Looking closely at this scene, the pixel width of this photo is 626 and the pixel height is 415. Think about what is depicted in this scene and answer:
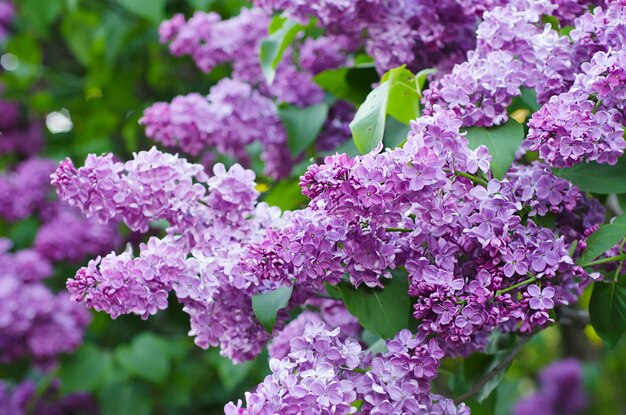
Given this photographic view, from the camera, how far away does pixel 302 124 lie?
61.4 inches

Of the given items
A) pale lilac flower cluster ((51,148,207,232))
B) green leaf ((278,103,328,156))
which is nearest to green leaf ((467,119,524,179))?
pale lilac flower cluster ((51,148,207,232))

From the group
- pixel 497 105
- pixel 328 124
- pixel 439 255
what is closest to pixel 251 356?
pixel 439 255

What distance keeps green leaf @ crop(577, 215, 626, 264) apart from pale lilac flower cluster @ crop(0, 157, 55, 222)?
6.67 feet

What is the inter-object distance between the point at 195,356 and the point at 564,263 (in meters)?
2.04

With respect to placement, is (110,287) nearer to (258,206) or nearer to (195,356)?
(258,206)

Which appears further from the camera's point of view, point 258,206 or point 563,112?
point 258,206

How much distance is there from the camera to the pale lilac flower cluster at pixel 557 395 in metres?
3.71

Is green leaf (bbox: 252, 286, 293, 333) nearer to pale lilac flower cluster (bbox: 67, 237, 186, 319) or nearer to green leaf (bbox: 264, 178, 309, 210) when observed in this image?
pale lilac flower cluster (bbox: 67, 237, 186, 319)

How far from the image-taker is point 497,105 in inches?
40.1

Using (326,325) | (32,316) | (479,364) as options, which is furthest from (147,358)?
(479,364)

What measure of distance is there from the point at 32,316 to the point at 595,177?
5.19ft

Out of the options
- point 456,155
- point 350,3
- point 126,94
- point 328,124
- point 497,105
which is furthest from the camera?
point 126,94

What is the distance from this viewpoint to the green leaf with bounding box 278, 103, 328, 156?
1539 mm

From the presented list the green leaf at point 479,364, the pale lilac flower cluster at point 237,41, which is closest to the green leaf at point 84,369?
the pale lilac flower cluster at point 237,41
